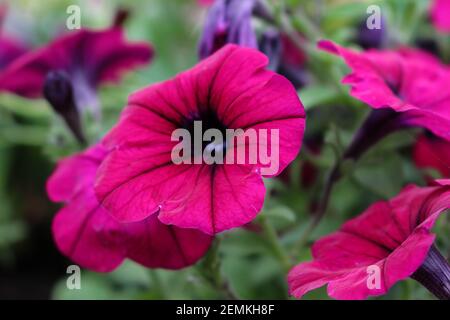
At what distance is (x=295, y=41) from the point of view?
871mm

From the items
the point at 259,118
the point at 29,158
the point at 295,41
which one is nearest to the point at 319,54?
the point at 295,41

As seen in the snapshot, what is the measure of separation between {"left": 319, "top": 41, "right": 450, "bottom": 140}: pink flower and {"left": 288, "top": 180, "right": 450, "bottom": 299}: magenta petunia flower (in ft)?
0.24

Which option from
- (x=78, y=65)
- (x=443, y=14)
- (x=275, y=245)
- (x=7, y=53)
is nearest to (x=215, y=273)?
(x=275, y=245)

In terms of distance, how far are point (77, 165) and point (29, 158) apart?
2.81 feet

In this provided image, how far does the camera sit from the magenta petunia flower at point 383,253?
47 centimetres

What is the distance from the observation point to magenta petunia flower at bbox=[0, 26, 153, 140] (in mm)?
822

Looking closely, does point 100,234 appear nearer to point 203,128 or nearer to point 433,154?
point 203,128

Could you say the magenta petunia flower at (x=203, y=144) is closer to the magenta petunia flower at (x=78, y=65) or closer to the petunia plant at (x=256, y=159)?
the petunia plant at (x=256, y=159)

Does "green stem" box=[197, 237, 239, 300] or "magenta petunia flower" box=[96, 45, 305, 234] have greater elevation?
"magenta petunia flower" box=[96, 45, 305, 234]

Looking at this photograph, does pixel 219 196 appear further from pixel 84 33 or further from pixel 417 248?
pixel 84 33

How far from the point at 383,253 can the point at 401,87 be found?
228mm

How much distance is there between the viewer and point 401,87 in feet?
2.32

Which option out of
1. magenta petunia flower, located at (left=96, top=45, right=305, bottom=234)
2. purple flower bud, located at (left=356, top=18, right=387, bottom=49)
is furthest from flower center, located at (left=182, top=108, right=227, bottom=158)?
purple flower bud, located at (left=356, top=18, right=387, bottom=49)

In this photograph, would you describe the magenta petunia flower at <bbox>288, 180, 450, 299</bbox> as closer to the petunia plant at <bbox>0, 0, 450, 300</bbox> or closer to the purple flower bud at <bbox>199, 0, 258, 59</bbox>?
the petunia plant at <bbox>0, 0, 450, 300</bbox>
